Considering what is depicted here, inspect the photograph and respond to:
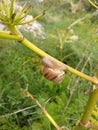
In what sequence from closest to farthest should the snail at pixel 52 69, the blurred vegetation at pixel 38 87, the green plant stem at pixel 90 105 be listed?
the snail at pixel 52 69 → the green plant stem at pixel 90 105 → the blurred vegetation at pixel 38 87

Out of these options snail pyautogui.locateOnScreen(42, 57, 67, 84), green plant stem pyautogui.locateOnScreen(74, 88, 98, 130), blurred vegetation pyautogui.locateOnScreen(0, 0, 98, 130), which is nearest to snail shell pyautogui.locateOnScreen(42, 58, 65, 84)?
snail pyautogui.locateOnScreen(42, 57, 67, 84)

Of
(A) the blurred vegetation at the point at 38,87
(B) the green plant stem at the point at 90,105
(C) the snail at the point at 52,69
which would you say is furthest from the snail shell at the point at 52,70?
(A) the blurred vegetation at the point at 38,87

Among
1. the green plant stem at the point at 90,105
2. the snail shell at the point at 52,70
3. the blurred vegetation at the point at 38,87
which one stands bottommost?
the blurred vegetation at the point at 38,87

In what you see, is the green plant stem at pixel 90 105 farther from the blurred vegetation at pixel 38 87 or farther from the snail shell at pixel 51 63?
the blurred vegetation at pixel 38 87

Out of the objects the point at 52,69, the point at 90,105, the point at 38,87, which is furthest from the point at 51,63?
the point at 38,87

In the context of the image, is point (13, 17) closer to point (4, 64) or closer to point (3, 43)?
point (4, 64)

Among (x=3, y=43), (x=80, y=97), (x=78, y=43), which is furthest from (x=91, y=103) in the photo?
(x=78, y=43)

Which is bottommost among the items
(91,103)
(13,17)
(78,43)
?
(78,43)

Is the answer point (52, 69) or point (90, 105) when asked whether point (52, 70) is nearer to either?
point (52, 69)

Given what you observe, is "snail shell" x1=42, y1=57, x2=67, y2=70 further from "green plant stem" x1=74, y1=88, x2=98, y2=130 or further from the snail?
"green plant stem" x1=74, y1=88, x2=98, y2=130
